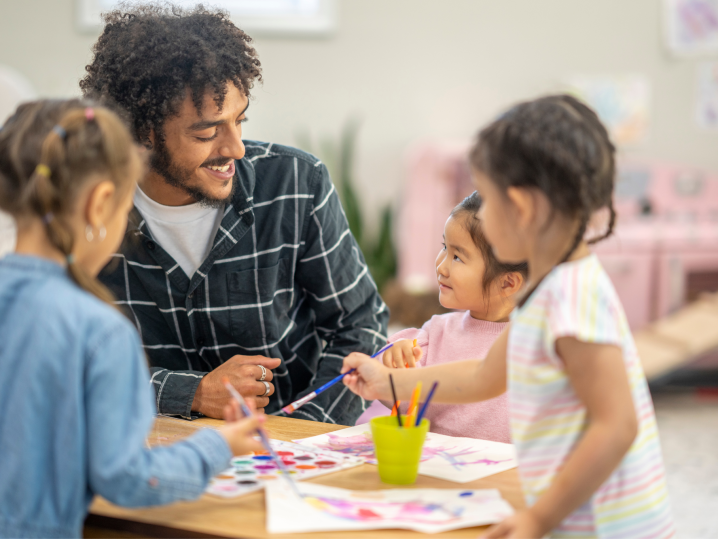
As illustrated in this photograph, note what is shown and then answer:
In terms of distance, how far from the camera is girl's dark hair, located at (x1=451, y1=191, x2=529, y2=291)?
1292 millimetres

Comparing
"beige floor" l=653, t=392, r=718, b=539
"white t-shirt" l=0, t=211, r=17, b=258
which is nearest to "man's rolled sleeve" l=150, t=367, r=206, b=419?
"white t-shirt" l=0, t=211, r=17, b=258

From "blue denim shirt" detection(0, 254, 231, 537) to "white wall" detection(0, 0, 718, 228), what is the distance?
3.49 meters

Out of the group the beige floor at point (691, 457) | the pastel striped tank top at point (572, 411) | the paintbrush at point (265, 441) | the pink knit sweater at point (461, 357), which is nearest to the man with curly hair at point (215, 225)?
the pink knit sweater at point (461, 357)

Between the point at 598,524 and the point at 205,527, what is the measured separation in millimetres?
415

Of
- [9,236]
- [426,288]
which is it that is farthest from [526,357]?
[426,288]

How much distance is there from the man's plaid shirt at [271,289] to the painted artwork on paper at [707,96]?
10.6 ft

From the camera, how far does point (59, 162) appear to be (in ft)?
2.45

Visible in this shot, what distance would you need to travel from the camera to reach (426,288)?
379 cm

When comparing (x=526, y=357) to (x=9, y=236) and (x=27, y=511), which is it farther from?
(x=9, y=236)

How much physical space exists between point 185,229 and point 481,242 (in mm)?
574

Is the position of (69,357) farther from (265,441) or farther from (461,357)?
(461,357)

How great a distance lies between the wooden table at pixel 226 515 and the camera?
0.78m

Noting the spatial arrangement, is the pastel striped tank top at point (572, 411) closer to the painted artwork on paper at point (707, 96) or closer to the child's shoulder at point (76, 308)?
the child's shoulder at point (76, 308)

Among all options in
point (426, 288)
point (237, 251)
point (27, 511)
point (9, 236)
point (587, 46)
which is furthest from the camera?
point (587, 46)
